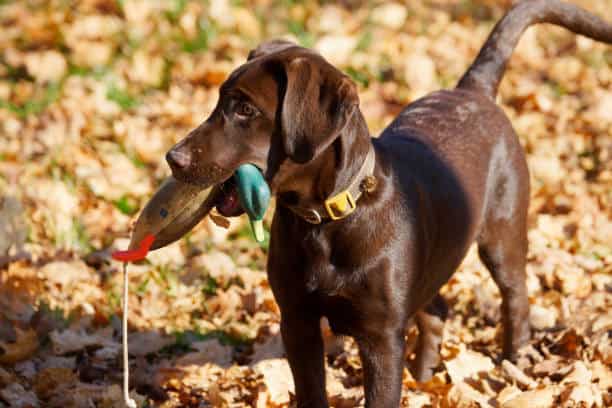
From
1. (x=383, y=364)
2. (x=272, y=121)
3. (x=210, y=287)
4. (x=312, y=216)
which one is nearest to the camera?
(x=272, y=121)

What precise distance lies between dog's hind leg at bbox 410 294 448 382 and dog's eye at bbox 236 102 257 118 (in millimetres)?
1717

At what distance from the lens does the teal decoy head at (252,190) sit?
3.40 m

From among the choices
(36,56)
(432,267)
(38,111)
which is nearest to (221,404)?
(432,267)

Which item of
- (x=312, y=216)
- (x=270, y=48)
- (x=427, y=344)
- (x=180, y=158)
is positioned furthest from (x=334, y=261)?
(x=427, y=344)

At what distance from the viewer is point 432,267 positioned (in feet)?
13.4

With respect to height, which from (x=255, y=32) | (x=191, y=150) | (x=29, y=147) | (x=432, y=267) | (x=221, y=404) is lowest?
(x=221, y=404)

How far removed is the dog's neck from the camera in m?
3.51

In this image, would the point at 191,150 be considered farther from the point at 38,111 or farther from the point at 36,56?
the point at 36,56

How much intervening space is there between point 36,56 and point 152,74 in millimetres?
1084

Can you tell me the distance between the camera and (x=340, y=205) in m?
3.53

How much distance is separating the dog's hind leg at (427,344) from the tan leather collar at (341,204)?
1338 mm

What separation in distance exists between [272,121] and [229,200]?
16.0 inches

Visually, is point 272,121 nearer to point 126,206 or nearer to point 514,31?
point 514,31

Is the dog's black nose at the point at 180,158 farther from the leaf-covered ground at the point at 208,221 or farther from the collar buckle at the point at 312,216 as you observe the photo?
the leaf-covered ground at the point at 208,221
